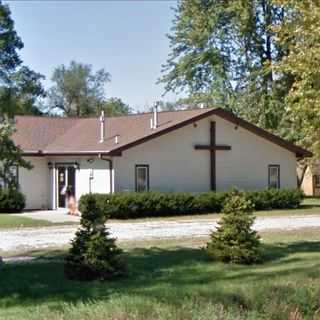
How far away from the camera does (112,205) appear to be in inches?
1038

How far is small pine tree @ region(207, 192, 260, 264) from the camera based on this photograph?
12609mm

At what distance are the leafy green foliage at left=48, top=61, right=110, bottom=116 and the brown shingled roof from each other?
44576mm

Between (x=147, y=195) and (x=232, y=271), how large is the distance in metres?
16.1

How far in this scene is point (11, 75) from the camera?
12.0 metres

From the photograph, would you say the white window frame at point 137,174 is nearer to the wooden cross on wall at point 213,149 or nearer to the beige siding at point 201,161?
the beige siding at point 201,161

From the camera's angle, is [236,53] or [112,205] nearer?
[112,205]

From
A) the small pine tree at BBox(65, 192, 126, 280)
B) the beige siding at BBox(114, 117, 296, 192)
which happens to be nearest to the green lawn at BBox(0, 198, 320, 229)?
the beige siding at BBox(114, 117, 296, 192)

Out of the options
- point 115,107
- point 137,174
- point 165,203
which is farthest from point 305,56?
point 115,107

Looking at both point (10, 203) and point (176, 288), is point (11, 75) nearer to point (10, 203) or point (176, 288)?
point (176, 288)

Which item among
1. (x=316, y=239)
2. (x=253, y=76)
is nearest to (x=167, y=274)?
(x=316, y=239)

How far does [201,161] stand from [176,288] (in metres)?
23.3

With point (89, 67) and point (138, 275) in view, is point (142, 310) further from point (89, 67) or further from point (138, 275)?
point (89, 67)

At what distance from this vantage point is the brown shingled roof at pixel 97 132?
2991 centimetres

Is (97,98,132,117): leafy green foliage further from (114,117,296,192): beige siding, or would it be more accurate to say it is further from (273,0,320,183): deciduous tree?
(273,0,320,183): deciduous tree
